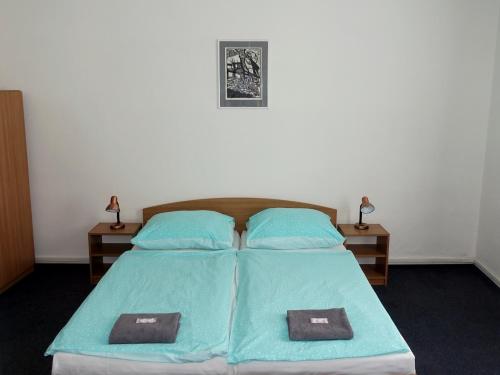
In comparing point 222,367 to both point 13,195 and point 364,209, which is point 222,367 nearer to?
point 364,209

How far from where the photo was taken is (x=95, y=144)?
3555 mm

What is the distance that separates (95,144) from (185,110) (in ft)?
2.56

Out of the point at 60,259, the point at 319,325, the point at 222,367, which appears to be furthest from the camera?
the point at 60,259

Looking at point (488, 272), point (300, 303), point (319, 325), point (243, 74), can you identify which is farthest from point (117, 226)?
point (488, 272)

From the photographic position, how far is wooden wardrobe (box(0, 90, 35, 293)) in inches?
129

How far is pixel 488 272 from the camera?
3.56 metres

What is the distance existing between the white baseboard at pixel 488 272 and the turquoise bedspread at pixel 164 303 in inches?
82.0

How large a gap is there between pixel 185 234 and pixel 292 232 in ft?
2.51

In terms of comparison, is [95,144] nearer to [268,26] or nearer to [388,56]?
[268,26]

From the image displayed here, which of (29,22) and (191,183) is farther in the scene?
(191,183)

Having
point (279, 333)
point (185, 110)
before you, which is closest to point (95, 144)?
point (185, 110)

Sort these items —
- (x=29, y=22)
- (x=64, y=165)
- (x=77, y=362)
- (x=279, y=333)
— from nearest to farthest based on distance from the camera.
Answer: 1. (x=77, y=362)
2. (x=279, y=333)
3. (x=29, y=22)
4. (x=64, y=165)

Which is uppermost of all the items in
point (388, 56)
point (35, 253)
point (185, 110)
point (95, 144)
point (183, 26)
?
point (183, 26)

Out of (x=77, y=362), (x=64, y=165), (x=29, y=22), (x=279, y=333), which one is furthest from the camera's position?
(x=64, y=165)
